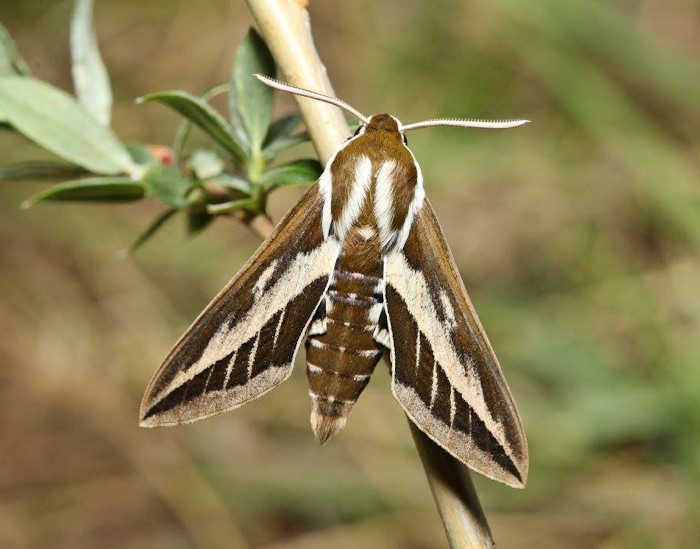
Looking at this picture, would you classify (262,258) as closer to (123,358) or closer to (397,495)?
(397,495)

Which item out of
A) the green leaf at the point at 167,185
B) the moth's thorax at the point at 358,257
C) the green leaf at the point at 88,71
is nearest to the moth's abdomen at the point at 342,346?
the moth's thorax at the point at 358,257

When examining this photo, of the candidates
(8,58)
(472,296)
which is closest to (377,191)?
(8,58)

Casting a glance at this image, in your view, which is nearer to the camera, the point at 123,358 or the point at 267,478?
the point at 267,478

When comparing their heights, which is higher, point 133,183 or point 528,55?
point 528,55

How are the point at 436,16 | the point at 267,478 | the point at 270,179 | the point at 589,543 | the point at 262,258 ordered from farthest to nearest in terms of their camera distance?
the point at 436,16, the point at 267,478, the point at 589,543, the point at 262,258, the point at 270,179

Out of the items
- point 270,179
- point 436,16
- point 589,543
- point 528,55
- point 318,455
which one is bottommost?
point 589,543

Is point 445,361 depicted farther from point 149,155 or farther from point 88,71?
point 88,71

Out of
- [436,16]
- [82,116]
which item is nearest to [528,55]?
[436,16]
